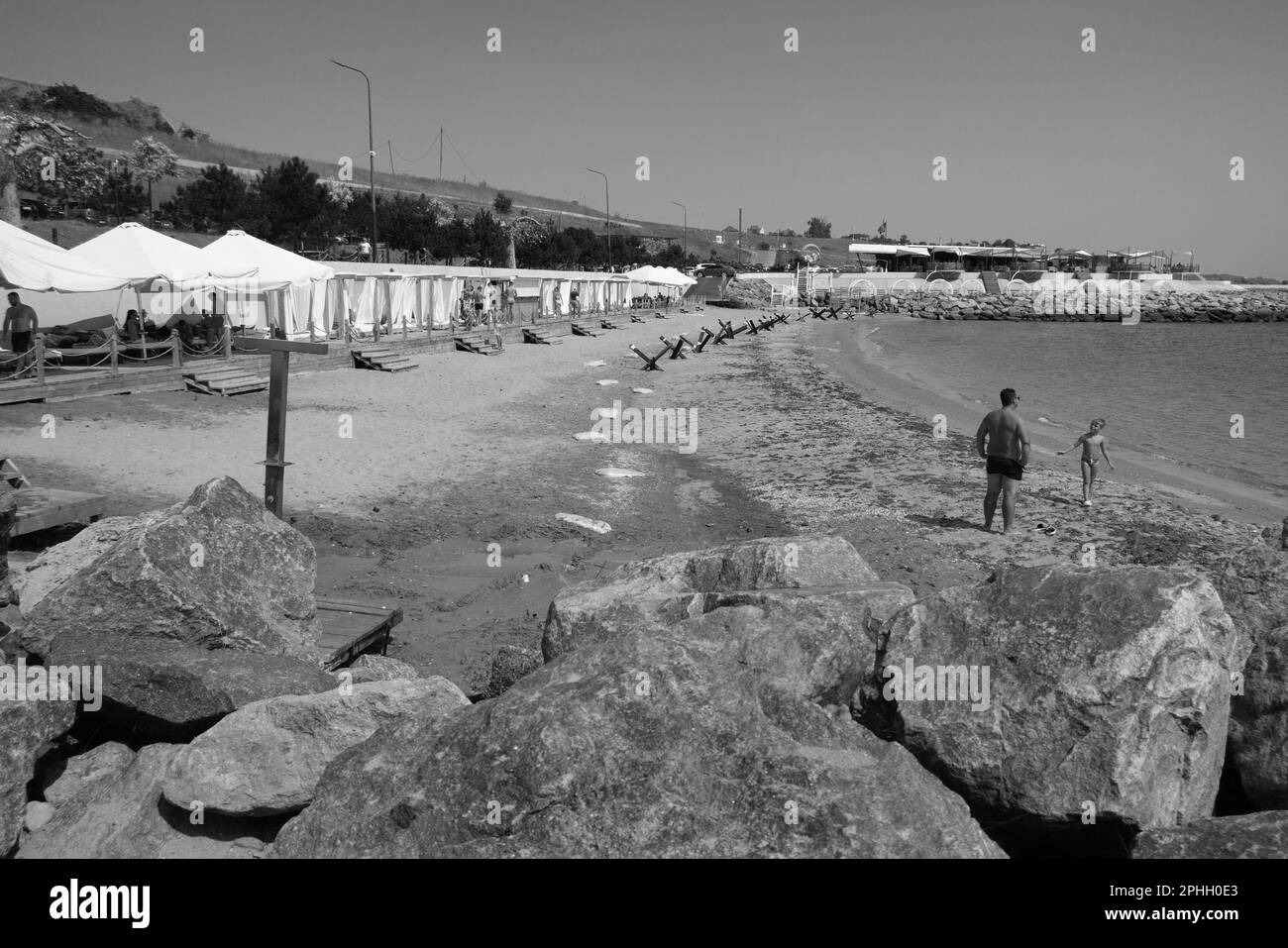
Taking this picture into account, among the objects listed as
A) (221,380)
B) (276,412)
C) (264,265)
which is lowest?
(276,412)

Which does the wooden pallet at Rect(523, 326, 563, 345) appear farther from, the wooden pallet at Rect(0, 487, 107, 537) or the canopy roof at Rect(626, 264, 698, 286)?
the wooden pallet at Rect(0, 487, 107, 537)

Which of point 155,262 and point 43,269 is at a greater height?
point 155,262

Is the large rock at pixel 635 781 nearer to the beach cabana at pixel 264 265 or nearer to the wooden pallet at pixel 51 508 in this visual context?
the wooden pallet at pixel 51 508

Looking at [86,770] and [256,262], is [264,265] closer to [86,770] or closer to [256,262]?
[256,262]

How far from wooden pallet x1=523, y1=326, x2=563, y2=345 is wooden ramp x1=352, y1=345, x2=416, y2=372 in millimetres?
10955

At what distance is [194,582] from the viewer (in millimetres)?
5449

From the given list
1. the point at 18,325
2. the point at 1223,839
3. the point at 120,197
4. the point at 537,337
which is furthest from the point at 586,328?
the point at 1223,839

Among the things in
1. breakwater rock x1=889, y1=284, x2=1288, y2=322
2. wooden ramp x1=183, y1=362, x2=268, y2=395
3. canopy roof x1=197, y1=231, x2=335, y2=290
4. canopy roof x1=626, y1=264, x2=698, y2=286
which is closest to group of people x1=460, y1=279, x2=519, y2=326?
canopy roof x1=197, y1=231, x2=335, y2=290

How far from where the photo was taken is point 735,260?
137 metres

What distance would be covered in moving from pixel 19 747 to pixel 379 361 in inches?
855

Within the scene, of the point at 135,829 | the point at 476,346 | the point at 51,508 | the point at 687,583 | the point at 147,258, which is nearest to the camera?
the point at 135,829
